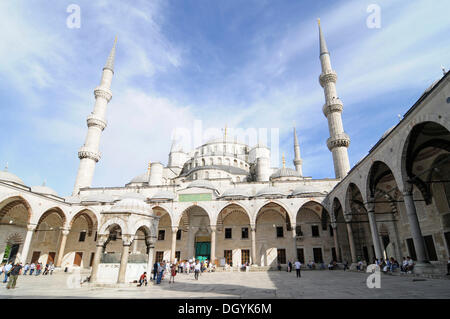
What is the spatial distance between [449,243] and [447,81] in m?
10.2

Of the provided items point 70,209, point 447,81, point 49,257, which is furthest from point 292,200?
point 49,257

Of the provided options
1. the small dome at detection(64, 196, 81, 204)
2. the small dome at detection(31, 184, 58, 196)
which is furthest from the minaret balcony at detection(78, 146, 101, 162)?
the small dome at detection(64, 196, 81, 204)

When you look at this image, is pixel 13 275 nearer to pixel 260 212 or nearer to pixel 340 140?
pixel 260 212

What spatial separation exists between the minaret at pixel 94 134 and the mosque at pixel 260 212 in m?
0.11

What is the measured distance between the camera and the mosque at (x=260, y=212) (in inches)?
404

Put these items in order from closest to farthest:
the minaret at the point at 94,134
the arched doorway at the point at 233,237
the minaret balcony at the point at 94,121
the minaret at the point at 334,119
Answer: the arched doorway at the point at 233,237
the minaret at the point at 334,119
the minaret at the point at 94,134
the minaret balcony at the point at 94,121

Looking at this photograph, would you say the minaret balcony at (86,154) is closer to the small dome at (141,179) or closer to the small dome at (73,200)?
the small dome at (73,200)

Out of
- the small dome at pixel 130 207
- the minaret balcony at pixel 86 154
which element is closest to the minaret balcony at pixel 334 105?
the small dome at pixel 130 207

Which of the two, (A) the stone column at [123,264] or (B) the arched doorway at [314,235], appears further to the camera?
(B) the arched doorway at [314,235]

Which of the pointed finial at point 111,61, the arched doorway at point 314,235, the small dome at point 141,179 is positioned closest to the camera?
the arched doorway at point 314,235

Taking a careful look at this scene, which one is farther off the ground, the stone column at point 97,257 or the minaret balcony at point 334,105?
the minaret balcony at point 334,105

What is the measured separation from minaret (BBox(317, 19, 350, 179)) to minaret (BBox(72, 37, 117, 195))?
81.3 feet

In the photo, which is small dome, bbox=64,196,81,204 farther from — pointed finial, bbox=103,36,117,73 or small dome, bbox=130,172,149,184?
Answer: pointed finial, bbox=103,36,117,73
